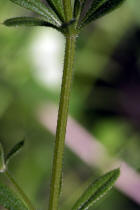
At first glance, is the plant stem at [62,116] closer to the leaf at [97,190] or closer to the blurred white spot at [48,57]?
the leaf at [97,190]

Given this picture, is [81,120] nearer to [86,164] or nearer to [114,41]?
[86,164]

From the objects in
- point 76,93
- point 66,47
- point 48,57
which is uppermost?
point 66,47

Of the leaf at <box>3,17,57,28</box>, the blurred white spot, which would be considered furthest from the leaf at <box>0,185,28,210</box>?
the blurred white spot

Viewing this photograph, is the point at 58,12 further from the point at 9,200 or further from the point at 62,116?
the point at 9,200

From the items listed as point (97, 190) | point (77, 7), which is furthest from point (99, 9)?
point (97, 190)

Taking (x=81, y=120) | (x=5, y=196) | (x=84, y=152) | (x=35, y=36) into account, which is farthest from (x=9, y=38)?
(x=5, y=196)

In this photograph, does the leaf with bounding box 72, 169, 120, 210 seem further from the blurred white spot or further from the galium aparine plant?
the blurred white spot

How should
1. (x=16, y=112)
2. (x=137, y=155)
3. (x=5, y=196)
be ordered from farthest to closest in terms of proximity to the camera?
1. (x=16, y=112)
2. (x=137, y=155)
3. (x=5, y=196)
